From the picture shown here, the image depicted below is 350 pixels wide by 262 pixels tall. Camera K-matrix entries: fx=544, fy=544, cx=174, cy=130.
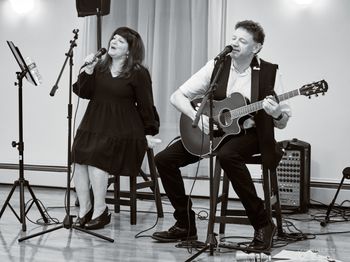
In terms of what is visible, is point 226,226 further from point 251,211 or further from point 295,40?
point 295,40

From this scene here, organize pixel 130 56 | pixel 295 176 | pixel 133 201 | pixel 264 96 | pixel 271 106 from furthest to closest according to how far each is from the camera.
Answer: pixel 295 176 < pixel 133 201 < pixel 130 56 < pixel 264 96 < pixel 271 106

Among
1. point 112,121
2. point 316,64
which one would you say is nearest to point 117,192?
point 112,121

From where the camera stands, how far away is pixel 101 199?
369cm

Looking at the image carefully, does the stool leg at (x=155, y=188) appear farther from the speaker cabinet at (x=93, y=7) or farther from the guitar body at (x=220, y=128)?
the speaker cabinet at (x=93, y=7)

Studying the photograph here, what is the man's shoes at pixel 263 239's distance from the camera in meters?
2.96

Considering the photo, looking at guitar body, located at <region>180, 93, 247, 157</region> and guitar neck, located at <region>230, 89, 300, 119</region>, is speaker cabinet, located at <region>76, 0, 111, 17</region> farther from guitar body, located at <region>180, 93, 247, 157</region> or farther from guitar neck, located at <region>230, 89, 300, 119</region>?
guitar neck, located at <region>230, 89, 300, 119</region>

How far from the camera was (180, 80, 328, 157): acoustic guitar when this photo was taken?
2.91 metres

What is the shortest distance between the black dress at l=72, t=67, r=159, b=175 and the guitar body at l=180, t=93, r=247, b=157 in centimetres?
64

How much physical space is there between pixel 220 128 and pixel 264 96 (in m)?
0.31

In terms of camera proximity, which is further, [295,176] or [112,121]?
[295,176]

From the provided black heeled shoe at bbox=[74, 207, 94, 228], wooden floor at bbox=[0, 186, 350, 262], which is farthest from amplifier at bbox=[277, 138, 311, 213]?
black heeled shoe at bbox=[74, 207, 94, 228]

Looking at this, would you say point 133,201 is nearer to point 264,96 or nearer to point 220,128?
point 220,128

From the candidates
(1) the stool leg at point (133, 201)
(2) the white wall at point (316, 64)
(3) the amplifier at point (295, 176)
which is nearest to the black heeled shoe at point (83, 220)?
(1) the stool leg at point (133, 201)

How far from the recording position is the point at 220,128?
3115mm
